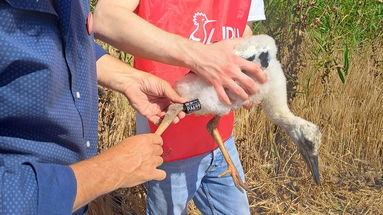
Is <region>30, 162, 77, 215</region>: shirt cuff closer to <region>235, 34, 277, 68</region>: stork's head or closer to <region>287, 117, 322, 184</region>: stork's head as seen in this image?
<region>235, 34, 277, 68</region>: stork's head

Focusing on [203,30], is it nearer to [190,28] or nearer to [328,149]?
[190,28]

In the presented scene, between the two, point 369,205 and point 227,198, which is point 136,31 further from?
point 369,205

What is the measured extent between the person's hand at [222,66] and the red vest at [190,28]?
8.3 inches

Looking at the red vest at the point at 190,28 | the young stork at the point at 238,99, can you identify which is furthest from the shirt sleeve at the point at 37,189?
the red vest at the point at 190,28

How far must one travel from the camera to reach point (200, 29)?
63.0 inches

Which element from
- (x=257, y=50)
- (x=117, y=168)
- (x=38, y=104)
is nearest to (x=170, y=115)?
(x=257, y=50)

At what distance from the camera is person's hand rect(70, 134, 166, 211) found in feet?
3.20

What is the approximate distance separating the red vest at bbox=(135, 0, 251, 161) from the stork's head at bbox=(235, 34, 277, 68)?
19cm

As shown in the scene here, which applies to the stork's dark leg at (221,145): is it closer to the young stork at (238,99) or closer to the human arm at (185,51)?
the young stork at (238,99)

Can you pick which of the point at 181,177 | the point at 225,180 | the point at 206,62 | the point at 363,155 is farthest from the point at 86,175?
the point at 363,155

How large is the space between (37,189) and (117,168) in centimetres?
19

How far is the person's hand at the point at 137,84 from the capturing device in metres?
1.53

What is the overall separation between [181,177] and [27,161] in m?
0.88

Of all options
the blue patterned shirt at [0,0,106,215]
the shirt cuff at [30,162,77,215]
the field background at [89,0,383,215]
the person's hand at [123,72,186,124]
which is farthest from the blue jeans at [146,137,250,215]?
the field background at [89,0,383,215]
